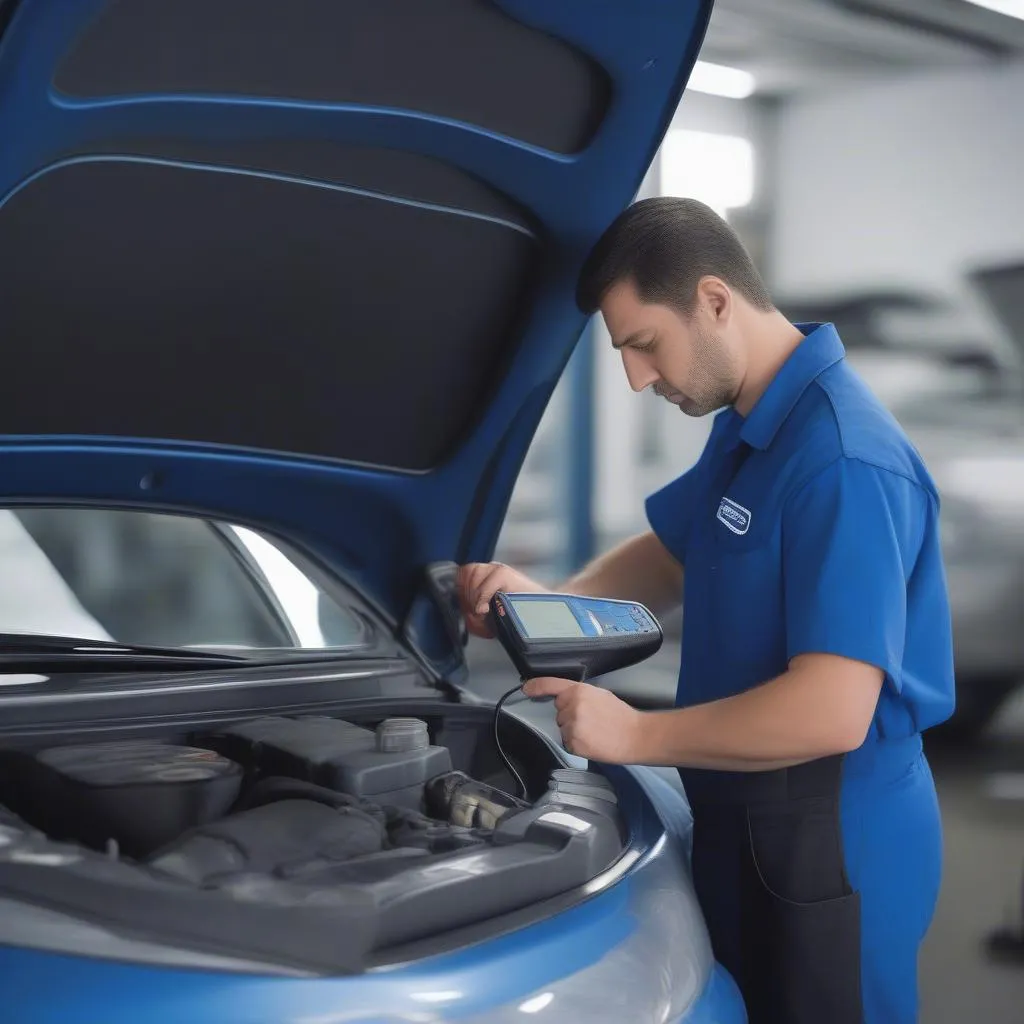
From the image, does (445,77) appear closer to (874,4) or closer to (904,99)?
(874,4)

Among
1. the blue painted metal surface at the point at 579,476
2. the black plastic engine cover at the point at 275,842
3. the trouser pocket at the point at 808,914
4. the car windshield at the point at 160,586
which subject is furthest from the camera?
the blue painted metal surface at the point at 579,476

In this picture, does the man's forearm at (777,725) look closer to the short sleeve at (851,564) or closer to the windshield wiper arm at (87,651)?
the short sleeve at (851,564)

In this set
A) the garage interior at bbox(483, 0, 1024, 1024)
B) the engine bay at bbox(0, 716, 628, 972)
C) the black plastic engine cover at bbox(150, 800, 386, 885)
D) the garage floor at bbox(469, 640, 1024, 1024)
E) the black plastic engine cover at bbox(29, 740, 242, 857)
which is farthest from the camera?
the garage interior at bbox(483, 0, 1024, 1024)

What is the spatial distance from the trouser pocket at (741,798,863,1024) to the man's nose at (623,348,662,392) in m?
0.57

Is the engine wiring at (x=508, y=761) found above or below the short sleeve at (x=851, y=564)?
below

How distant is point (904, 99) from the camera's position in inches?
346

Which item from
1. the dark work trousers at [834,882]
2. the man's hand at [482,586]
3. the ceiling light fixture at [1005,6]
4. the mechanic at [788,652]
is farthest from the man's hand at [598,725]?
the ceiling light fixture at [1005,6]

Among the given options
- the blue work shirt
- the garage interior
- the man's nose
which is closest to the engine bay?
the blue work shirt

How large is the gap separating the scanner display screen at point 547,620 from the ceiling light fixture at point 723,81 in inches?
274

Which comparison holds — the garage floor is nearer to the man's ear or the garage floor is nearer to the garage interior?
the garage interior

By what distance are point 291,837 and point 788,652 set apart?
1.96 ft

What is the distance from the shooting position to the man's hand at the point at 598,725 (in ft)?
4.63

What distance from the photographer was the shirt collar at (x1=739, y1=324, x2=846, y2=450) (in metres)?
1.54

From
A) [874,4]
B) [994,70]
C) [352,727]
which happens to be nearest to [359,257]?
[352,727]
